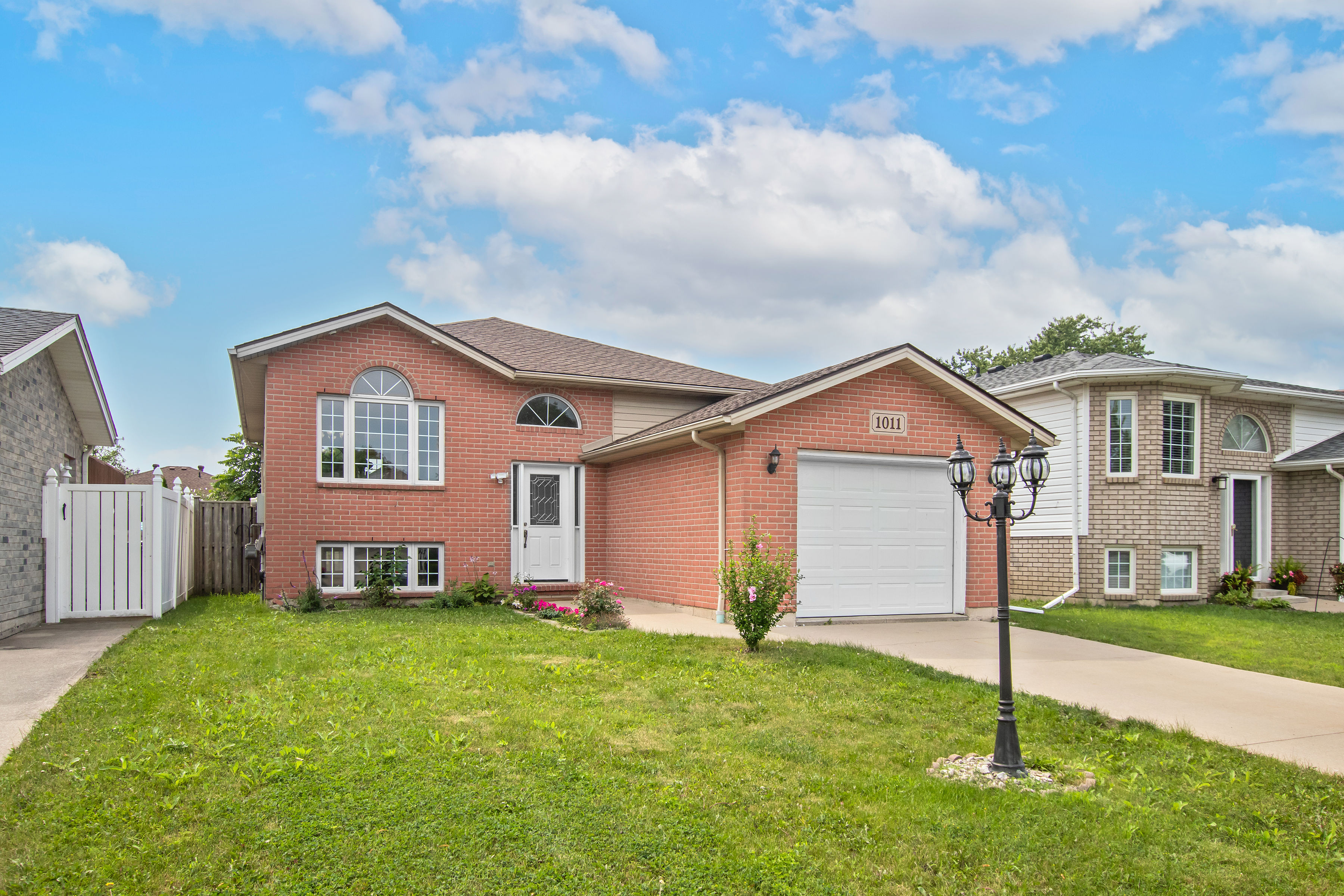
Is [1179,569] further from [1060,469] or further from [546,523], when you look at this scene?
[546,523]

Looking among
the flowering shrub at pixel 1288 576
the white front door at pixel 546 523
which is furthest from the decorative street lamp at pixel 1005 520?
the flowering shrub at pixel 1288 576

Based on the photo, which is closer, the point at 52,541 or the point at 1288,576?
the point at 52,541

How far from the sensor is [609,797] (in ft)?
13.9

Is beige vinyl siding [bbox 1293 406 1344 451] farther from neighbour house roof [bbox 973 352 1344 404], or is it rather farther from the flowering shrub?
the flowering shrub

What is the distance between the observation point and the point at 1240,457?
17.6 m

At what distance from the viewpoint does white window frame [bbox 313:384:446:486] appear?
43.3 ft

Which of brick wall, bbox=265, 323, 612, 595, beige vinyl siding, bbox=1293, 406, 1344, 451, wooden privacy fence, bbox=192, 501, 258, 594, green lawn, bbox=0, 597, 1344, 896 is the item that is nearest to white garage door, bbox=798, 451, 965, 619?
green lawn, bbox=0, 597, 1344, 896

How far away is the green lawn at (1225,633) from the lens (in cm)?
901

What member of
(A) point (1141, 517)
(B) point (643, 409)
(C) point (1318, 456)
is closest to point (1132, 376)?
(A) point (1141, 517)

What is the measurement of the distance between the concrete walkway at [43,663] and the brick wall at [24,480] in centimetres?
39

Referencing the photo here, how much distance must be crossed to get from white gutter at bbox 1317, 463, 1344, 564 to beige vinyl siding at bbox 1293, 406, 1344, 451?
3.59ft

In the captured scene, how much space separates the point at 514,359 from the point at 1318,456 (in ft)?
55.4

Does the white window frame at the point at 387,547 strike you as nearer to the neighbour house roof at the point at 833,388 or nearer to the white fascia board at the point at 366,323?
the white fascia board at the point at 366,323

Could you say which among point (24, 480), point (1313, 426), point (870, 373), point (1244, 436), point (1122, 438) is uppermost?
point (870, 373)
